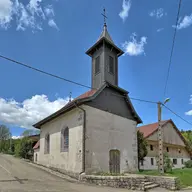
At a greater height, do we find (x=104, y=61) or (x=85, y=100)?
(x=104, y=61)

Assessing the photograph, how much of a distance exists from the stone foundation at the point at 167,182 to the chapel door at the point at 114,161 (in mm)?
2836

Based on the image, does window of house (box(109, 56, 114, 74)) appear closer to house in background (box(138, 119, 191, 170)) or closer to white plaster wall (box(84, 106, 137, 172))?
white plaster wall (box(84, 106, 137, 172))

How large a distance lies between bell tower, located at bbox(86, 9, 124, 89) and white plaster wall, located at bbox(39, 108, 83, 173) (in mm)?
3477

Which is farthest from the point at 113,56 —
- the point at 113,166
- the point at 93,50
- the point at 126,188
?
the point at 126,188

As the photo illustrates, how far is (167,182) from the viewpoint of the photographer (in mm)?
11359

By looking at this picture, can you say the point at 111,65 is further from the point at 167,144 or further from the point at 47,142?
the point at 167,144

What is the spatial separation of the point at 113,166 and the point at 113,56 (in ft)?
28.3

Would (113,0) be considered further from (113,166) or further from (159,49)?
(113,166)

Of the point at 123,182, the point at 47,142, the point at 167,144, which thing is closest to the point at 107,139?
the point at 123,182

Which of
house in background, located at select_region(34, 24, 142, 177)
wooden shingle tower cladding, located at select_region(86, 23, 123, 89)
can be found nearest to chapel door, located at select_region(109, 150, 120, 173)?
house in background, located at select_region(34, 24, 142, 177)

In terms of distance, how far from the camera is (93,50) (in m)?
17.5

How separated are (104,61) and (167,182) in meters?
9.35

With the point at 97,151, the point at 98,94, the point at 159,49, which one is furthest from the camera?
the point at 98,94

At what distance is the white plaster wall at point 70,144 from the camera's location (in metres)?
13.0
